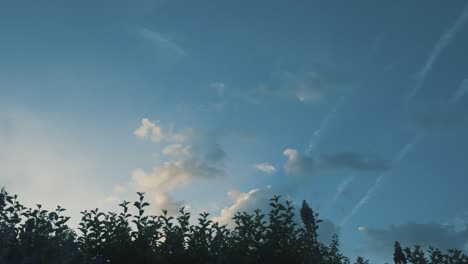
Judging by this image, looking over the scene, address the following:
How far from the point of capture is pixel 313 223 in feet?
65.9

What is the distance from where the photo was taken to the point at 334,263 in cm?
2305

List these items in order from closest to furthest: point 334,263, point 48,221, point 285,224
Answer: point 48,221, point 285,224, point 334,263

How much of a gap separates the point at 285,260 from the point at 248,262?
1691 mm

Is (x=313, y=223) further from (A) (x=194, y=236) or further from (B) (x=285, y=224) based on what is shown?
(A) (x=194, y=236)

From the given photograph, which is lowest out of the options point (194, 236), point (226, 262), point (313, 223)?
point (226, 262)

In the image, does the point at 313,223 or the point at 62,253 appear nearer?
the point at 62,253

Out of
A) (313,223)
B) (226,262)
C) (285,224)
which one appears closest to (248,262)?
(226,262)

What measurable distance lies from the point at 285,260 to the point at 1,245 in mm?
10841

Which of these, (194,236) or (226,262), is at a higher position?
(194,236)

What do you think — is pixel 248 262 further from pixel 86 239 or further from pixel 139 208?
pixel 86 239

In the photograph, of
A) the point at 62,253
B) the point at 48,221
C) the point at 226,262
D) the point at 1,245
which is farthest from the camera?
the point at 226,262

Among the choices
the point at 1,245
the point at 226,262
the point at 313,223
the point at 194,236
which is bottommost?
the point at 1,245

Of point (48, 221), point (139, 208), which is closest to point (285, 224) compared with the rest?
point (139, 208)

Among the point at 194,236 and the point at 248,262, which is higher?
the point at 194,236
